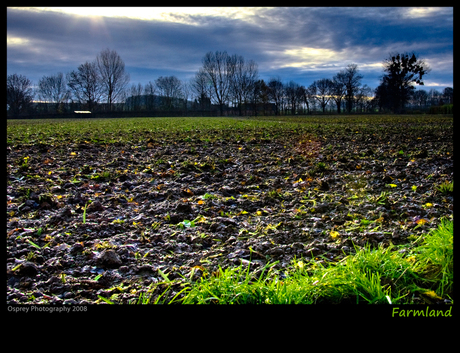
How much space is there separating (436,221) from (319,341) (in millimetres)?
2619

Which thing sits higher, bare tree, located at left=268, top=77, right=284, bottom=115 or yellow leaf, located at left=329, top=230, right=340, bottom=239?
bare tree, located at left=268, top=77, right=284, bottom=115

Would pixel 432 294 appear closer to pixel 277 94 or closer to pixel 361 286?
pixel 361 286

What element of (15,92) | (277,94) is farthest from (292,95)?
(15,92)

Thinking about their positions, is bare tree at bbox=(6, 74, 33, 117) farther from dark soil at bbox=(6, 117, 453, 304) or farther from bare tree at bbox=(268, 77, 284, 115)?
bare tree at bbox=(268, 77, 284, 115)

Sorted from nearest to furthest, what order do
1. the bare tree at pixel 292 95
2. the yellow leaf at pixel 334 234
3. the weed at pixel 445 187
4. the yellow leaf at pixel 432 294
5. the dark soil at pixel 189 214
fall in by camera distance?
the yellow leaf at pixel 432 294 < the dark soil at pixel 189 214 < the yellow leaf at pixel 334 234 < the weed at pixel 445 187 < the bare tree at pixel 292 95

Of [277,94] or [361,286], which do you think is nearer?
[361,286]

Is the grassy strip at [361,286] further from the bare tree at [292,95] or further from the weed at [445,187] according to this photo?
the bare tree at [292,95]

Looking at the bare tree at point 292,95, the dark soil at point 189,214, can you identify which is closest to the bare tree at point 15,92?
the dark soil at point 189,214

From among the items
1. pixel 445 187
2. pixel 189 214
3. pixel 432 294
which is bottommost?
pixel 432 294

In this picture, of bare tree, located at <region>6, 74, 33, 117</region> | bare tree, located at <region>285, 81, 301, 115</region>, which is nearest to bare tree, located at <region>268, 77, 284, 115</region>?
bare tree, located at <region>285, 81, 301, 115</region>

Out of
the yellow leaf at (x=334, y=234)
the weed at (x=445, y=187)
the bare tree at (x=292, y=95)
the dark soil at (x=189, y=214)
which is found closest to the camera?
the dark soil at (x=189, y=214)

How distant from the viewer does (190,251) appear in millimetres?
2801
